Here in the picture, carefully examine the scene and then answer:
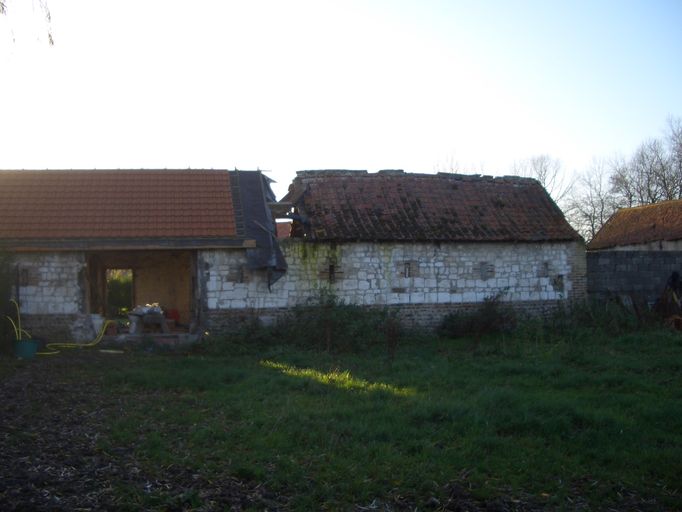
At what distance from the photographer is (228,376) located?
1184 cm

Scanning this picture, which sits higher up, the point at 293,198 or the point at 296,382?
the point at 293,198

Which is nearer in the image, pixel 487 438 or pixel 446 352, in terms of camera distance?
pixel 487 438

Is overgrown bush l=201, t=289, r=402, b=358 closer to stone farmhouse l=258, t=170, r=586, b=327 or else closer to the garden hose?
stone farmhouse l=258, t=170, r=586, b=327

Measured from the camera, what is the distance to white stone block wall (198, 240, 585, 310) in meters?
16.9

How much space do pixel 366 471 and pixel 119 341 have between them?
1144 centimetres


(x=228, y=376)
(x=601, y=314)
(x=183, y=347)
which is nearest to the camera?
(x=228, y=376)

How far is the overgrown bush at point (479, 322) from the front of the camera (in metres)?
17.8

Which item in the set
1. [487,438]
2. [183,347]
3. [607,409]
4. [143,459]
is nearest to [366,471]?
[487,438]

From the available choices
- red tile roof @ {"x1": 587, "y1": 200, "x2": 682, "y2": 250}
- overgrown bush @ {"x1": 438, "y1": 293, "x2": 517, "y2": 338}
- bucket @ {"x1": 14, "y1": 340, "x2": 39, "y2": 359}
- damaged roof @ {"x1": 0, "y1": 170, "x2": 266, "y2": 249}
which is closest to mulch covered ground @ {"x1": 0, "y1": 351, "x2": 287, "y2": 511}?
bucket @ {"x1": 14, "y1": 340, "x2": 39, "y2": 359}

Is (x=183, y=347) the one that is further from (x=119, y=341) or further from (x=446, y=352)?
(x=446, y=352)

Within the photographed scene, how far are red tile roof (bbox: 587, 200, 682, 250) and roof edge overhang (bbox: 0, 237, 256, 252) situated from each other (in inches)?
777

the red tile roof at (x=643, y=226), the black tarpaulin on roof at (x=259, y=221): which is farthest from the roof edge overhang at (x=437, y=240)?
the red tile roof at (x=643, y=226)

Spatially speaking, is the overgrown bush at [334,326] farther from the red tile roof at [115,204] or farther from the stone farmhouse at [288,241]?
the red tile roof at [115,204]

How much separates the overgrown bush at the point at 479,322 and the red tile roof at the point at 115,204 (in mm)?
6164
